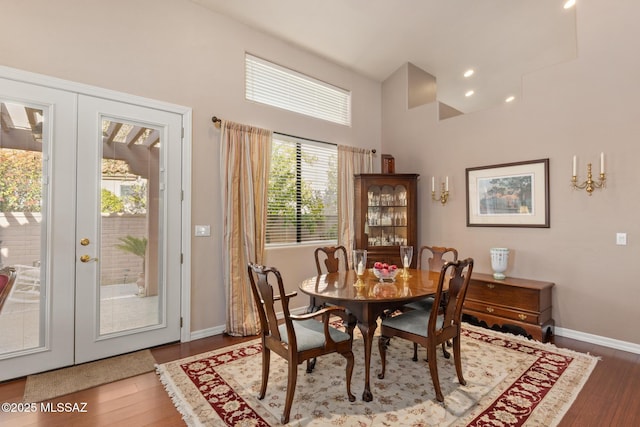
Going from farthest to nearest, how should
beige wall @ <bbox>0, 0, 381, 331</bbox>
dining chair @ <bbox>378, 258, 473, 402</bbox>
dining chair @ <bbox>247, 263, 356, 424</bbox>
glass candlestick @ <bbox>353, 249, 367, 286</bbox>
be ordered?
glass candlestick @ <bbox>353, 249, 367, 286</bbox> < beige wall @ <bbox>0, 0, 381, 331</bbox> < dining chair @ <bbox>378, 258, 473, 402</bbox> < dining chair @ <bbox>247, 263, 356, 424</bbox>

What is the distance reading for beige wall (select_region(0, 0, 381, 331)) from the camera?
2.71m

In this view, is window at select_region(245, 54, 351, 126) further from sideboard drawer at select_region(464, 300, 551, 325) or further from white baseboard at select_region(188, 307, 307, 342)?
sideboard drawer at select_region(464, 300, 551, 325)

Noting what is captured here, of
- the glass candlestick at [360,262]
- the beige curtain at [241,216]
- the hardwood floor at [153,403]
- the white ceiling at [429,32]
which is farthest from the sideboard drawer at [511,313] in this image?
the white ceiling at [429,32]

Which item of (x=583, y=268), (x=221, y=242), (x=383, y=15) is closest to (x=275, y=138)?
(x=221, y=242)

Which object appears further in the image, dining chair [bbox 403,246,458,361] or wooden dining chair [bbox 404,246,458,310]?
wooden dining chair [bbox 404,246,458,310]

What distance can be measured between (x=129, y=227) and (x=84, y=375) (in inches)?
49.7

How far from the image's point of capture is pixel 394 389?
2.43 meters

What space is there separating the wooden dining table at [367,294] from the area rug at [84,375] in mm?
1592

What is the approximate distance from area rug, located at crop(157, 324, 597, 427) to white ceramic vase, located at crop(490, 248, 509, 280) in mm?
857

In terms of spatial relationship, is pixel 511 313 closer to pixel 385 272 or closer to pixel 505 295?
pixel 505 295

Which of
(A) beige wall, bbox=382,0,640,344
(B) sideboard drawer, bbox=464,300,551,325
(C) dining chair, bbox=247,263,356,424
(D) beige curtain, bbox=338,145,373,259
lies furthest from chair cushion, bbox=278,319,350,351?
(A) beige wall, bbox=382,0,640,344

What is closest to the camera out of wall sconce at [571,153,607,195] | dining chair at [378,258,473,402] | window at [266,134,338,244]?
dining chair at [378,258,473,402]

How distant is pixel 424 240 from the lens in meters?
4.87

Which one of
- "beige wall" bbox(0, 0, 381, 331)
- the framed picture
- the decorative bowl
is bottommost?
the decorative bowl
